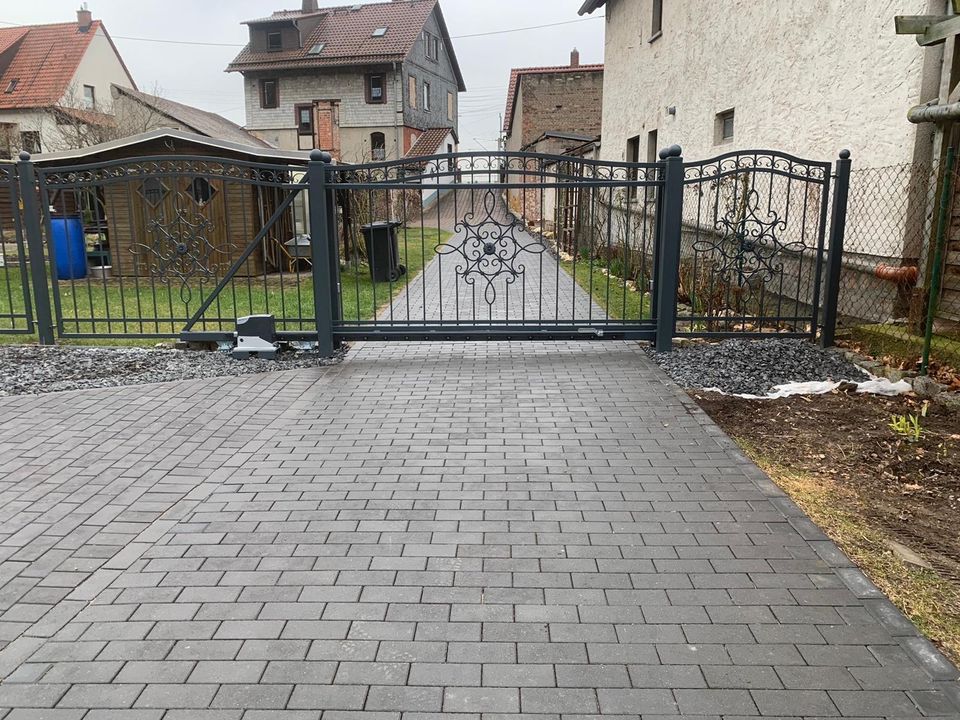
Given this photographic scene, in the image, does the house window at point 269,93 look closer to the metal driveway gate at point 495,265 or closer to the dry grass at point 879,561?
the metal driveway gate at point 495,265

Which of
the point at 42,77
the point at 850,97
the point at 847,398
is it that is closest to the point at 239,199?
the point at 850,97

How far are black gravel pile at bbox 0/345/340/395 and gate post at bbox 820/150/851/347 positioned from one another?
16.6 ft

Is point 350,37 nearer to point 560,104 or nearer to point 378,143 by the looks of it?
point 378,143

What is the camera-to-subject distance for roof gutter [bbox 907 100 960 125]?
20.0ft

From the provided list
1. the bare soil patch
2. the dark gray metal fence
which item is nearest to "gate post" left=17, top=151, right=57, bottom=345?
the dark gray metal fence

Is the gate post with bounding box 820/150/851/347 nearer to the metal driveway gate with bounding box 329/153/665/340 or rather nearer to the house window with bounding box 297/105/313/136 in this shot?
the metal driveway gate with bounding box 329/153/665/340

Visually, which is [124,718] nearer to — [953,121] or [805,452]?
[805,452]

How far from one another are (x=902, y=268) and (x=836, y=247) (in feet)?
2.64

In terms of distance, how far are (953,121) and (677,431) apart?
11.7 feet

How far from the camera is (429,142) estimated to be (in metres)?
42.0

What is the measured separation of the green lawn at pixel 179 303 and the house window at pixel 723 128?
4935 millimetres

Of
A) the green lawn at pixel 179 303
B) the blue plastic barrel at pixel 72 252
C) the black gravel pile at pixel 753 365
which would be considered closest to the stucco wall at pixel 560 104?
the green lawn at pixel 179 303

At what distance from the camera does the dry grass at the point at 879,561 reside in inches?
121

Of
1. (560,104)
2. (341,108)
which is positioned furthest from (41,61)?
(560,104)
